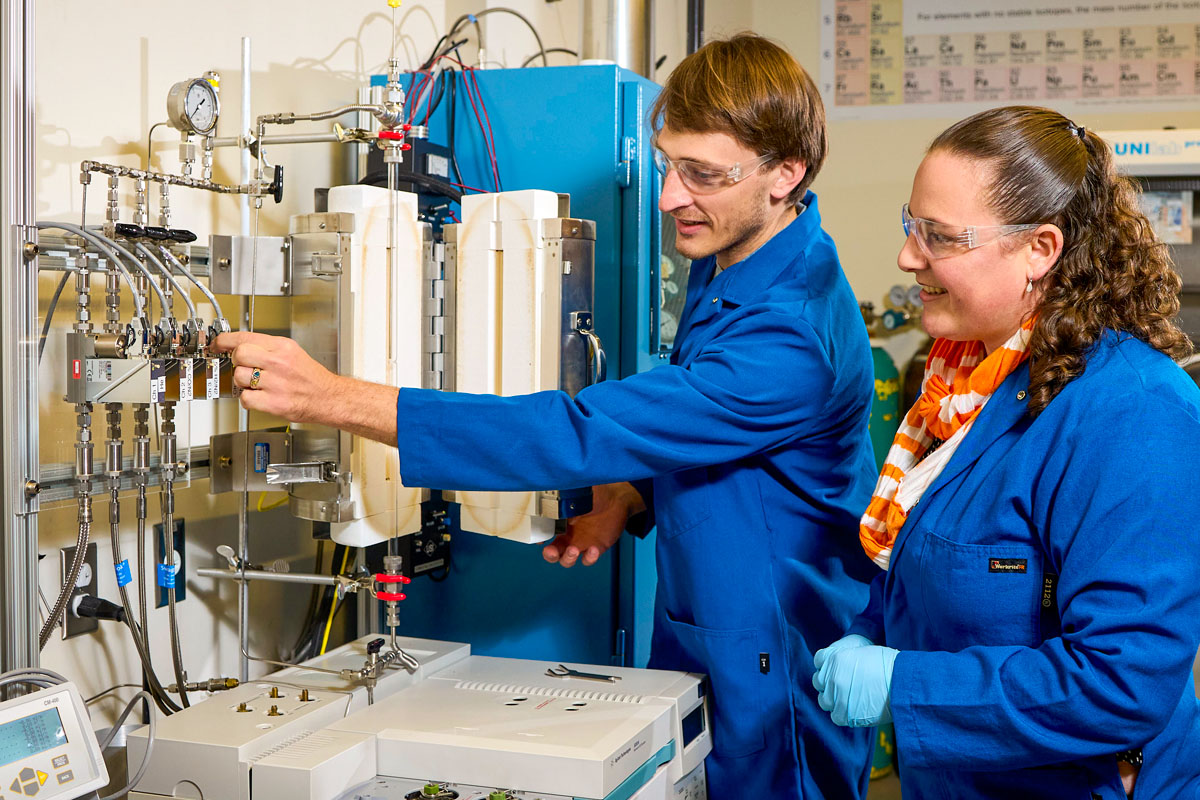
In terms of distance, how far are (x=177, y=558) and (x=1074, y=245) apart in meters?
1.45

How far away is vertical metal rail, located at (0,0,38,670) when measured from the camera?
138 cm

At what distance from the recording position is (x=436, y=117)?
7.19ft

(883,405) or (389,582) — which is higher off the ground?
(883,405)

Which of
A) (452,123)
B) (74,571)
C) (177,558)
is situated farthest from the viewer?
(452,123)

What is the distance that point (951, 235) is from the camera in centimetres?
128

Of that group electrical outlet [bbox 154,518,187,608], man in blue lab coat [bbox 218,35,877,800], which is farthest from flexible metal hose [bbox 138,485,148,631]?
man in blue lab coat [bbox 218,35,877,800]

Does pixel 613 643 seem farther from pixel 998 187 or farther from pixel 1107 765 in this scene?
pixel 998 187

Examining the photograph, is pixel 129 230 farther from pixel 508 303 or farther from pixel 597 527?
pixel 597 527

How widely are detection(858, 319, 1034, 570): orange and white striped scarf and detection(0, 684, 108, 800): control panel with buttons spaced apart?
99 centimetres

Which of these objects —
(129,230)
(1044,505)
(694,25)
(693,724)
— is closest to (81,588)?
(129,230)

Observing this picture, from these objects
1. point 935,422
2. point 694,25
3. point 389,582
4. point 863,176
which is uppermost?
point 694,25

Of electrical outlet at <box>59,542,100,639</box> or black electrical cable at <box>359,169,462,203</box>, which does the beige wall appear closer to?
black electrical cable at <box>359,169,462,203</box>

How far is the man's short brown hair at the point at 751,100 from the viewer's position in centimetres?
166

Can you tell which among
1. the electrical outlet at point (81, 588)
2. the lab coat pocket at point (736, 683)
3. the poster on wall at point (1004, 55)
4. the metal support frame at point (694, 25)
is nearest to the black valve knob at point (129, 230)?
the electrical outlet at point (81, 588)
